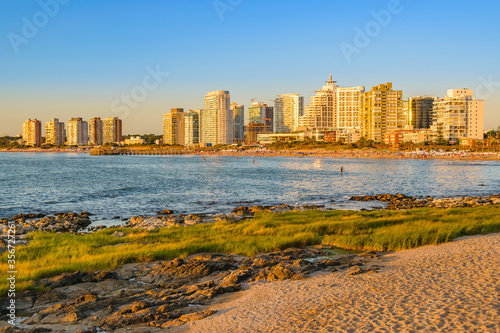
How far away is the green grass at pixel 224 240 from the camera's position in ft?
49.1

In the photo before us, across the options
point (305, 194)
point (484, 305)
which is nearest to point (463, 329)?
point (484, 305)

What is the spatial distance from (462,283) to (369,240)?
6.46 m

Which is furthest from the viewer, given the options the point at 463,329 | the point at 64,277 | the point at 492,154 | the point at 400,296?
the point at 492,154

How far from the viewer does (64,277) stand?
12.9 m

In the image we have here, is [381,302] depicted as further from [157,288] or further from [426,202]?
[426,202]

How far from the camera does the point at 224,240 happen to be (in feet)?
61.4

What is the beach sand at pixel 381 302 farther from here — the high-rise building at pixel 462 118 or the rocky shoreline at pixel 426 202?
the high-rise building at pixel 462 118

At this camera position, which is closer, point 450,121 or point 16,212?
point 16,212

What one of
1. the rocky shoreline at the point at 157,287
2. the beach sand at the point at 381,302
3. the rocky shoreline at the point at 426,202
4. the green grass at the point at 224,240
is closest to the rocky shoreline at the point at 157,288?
the rocky shoreline at the point at 157,287

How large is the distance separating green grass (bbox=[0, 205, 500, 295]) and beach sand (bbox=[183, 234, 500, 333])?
13.1 ft

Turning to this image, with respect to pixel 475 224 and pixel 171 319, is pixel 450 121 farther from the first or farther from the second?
pixel 171 319

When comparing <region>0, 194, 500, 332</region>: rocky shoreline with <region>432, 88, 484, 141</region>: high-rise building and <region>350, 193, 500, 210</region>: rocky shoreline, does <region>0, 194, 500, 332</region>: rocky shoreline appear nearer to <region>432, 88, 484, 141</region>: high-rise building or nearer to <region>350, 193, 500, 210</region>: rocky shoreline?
<region>350, 193, 500, 210</region>: rocky shoreline

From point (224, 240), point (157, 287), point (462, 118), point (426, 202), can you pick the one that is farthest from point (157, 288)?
point (462, 118)

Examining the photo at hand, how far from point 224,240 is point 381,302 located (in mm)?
9540
